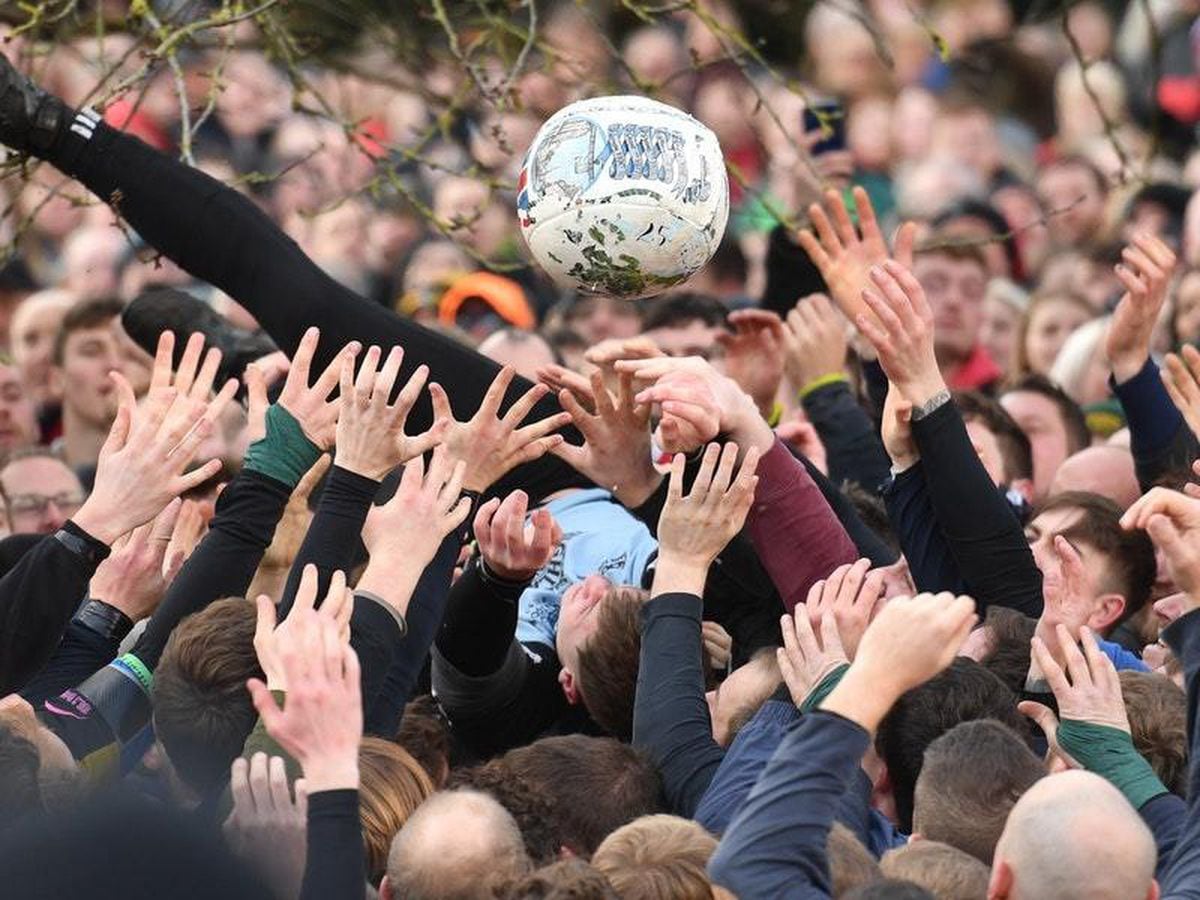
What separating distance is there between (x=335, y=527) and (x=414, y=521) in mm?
258

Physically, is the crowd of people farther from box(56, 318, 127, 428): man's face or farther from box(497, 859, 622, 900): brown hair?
box(56, 318, 127, 428): man's face

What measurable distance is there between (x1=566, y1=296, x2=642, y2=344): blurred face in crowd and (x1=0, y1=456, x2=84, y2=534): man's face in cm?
255

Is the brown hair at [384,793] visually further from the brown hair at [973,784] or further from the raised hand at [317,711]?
the brown hair at [973,784]

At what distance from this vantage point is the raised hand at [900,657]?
4.48 metres

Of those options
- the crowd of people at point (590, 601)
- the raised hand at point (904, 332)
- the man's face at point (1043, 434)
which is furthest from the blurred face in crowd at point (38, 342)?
the raised hand at point (904, 332)

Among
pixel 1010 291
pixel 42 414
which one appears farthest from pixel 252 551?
pixel 1010 291

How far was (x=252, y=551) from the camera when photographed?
6.10 m

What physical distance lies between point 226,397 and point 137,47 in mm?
1443

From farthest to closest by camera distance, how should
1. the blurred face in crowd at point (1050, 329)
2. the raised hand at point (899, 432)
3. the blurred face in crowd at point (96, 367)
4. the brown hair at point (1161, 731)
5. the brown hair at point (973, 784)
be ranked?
the blurred face in crowd at point (1050, 329), the blurred face in crowd at point (96, 367), the raised hand at point (899, 432), the brown hair at point (1161, 731), the brown hair at point (973, 784)

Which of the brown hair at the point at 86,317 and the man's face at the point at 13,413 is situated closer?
the man's face at the point at 13,413

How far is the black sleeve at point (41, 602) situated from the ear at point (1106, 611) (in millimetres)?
2711

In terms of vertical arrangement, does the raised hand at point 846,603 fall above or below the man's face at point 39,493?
above

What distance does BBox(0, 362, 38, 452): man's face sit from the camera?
995 cm

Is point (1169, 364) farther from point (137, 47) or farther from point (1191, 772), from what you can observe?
point (137, 47)
